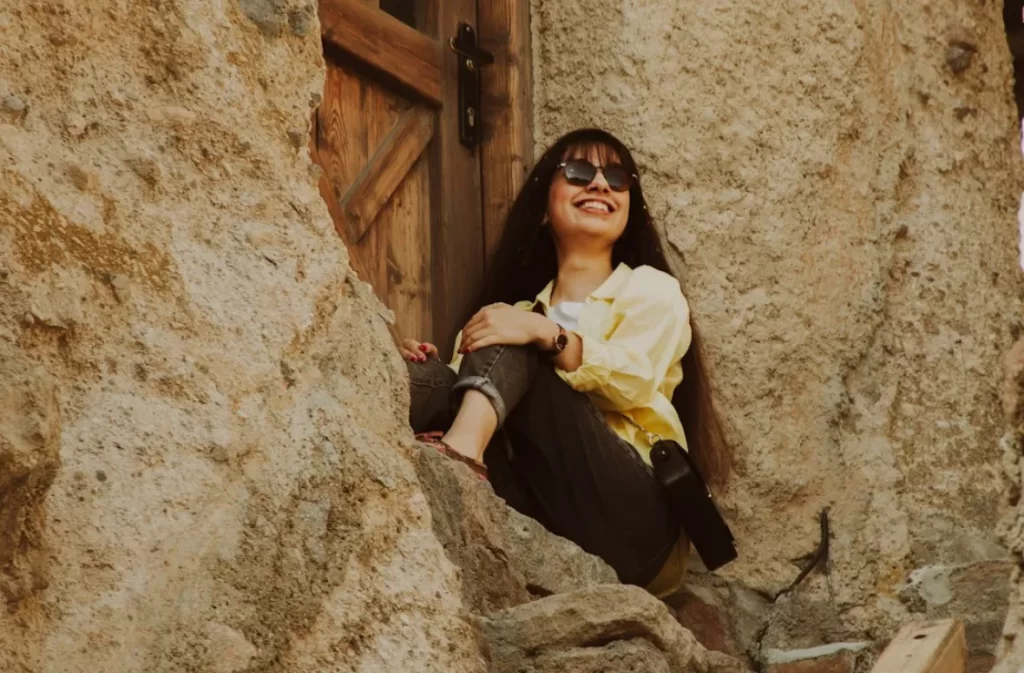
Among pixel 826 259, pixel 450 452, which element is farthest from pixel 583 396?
pixel 826 259

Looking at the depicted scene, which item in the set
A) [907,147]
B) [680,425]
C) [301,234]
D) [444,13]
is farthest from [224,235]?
[907,147]

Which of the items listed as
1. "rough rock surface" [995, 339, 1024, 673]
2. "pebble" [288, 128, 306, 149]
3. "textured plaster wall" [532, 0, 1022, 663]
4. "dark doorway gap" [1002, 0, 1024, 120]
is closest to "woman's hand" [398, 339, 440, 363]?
"textured plaster wall" [532, 0, 1022, 663]

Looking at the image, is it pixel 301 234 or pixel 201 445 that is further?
pixel 301 234

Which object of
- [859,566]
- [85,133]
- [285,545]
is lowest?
[859,566]

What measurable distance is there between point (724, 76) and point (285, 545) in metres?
2.17

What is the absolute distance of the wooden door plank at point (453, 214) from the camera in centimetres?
447

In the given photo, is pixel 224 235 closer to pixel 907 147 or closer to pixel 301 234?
pixel 301 234

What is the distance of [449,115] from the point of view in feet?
15.0

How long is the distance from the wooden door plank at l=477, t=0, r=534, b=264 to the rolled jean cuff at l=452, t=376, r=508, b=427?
0.80 meters

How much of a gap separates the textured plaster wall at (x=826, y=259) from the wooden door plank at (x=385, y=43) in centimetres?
34

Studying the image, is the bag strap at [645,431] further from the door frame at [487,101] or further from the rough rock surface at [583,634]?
the rough rock surface at [583,634]

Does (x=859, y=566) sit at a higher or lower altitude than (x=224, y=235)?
lower

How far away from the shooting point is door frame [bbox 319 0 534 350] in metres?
4.46

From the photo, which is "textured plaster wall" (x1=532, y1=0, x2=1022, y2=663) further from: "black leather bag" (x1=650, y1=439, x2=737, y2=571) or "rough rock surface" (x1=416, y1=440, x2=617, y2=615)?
"rough rock surface" (x1=416, y1=440, x2=617, y2=615)
